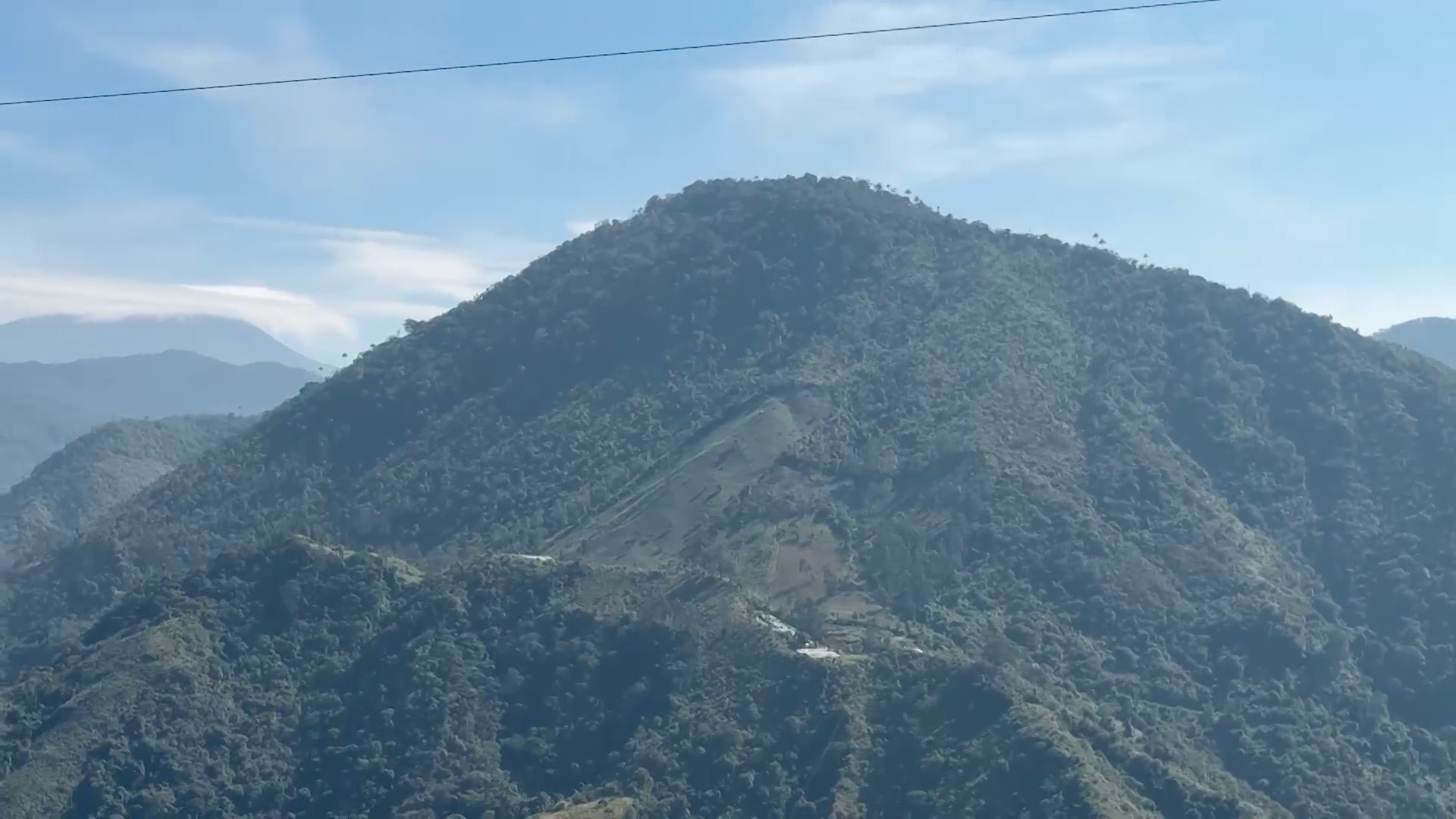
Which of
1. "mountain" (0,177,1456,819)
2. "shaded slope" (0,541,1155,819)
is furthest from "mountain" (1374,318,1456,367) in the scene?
"shaded slope" (0,541,1155,819)

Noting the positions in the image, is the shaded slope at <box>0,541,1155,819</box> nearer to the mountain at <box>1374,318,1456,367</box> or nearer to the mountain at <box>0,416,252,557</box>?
the mountain at <box>0,416,252,557</box>

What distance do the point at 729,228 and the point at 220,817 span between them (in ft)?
228

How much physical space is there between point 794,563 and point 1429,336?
139022 millimetres

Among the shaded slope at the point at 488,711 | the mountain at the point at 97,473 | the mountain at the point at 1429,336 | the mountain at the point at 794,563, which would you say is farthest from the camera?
the mountain at the point at 1429,336

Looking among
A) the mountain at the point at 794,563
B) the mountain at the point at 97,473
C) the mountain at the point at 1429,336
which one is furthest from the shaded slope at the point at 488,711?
the mountain at the point at 1429,336

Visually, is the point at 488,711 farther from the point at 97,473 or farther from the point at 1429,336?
the point at 1429,336

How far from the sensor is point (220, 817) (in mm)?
60344

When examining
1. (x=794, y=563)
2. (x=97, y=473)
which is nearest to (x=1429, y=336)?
(x=794, y=563)

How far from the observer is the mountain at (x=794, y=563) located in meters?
59.2

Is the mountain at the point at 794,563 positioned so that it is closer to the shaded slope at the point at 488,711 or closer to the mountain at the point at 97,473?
the shaded slope at the point at 488,711

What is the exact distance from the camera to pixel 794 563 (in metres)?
77.1

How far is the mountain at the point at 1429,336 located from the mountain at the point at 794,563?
84222mm

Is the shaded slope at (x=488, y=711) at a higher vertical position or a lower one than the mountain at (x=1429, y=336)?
lower

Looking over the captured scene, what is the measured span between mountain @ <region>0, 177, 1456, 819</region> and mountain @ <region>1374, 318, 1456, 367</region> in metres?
84.2
